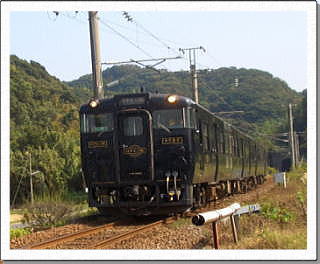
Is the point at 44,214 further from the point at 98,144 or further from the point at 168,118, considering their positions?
the point at 168,118

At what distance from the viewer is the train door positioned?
41.0ft

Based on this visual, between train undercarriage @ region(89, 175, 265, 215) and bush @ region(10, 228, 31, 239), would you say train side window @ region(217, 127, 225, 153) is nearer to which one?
train undercarriage @ region(89, 175, 265, 215)

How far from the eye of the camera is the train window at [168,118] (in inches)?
496

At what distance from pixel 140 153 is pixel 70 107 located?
13.8m

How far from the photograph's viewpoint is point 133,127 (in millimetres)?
12695

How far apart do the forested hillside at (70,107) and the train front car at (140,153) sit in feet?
9.91

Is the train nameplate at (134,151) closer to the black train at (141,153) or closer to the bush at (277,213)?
the black train at (141,153)

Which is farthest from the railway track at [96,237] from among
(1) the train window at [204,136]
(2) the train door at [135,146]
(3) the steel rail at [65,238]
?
(1) the train window at [204,136]

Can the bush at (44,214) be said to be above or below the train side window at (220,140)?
below

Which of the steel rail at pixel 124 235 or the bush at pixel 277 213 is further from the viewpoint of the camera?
the bush at pixel 277 213

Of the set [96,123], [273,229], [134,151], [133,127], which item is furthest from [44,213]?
[273,229]

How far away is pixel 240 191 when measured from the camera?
72.9ft

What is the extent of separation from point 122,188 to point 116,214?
0.87m

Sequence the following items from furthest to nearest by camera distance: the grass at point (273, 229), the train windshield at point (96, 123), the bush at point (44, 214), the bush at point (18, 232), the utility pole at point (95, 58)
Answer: the utility pole at point (95, 58) → the bush at point (44, 214) → the train windshield at point (96, 123) → the bush at point (18, 232) → the grass at point (273, 229)
